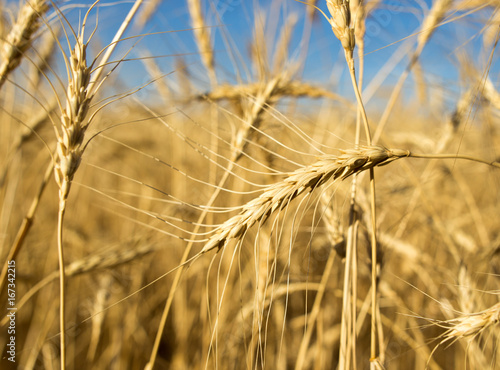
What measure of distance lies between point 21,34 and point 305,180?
691 millimetres

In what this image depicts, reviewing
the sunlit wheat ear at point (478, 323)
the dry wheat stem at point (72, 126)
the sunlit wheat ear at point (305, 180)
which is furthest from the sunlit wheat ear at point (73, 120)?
the sunlit wheat ear at point (478, 323)

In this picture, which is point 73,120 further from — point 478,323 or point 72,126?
point 478,323

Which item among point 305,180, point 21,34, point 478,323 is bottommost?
point 478,323

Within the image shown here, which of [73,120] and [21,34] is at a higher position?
[21,34]

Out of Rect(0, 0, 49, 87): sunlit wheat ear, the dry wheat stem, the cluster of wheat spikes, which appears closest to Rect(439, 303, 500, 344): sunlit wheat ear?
the cluster of wheat spikes

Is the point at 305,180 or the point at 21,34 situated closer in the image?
the point at 305,180

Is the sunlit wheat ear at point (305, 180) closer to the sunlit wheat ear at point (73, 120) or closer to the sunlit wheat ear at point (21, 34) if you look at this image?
the sunlit wheat ear at point (73, 120)

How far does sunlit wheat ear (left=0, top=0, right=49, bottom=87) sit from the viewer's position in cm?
76

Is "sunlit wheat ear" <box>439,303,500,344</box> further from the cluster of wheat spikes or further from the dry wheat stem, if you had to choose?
the dry wheat stem

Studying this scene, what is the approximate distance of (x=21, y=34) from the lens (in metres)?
0.76

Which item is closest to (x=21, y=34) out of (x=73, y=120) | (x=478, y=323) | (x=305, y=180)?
(x=73, y=120)

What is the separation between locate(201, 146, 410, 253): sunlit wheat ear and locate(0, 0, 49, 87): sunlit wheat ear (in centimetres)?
60

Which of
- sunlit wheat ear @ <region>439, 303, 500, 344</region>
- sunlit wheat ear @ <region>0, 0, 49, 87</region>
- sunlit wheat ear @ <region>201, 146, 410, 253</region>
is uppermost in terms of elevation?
sunlit wheat ear @ <region>0, 0, 49, 87</region>

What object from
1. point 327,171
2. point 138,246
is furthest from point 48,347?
point 327,171
